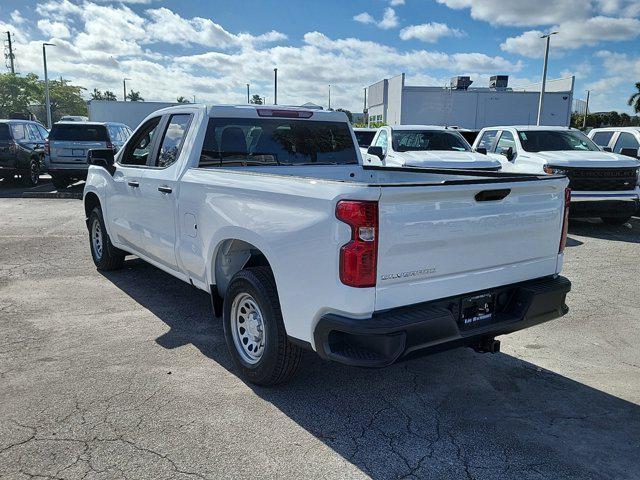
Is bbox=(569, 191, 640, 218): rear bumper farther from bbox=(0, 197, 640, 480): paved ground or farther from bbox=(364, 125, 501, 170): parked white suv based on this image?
bbox=(0, 197, 640, 480): paved ground

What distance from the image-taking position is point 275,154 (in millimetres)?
4980

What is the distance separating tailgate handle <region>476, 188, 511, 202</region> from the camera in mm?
3283

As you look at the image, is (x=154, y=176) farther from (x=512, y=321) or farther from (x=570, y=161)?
(x=570, y=161)

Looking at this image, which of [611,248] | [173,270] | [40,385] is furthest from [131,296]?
[611,248]

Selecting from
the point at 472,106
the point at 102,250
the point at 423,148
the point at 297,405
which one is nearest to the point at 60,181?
the point at 102,250

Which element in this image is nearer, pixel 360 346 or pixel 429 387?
pixel 360 346

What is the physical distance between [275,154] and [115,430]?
2670mm

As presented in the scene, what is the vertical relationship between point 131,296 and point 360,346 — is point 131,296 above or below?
below

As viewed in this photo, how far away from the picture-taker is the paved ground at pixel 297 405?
118 inches

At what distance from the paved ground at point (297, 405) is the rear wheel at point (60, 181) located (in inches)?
407

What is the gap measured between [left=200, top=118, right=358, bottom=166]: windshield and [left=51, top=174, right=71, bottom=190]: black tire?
38.9 feet

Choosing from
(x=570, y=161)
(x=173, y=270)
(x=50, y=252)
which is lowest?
(x=50, y=252)

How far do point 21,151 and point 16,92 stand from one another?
181ft

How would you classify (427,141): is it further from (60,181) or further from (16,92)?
(16,92)
